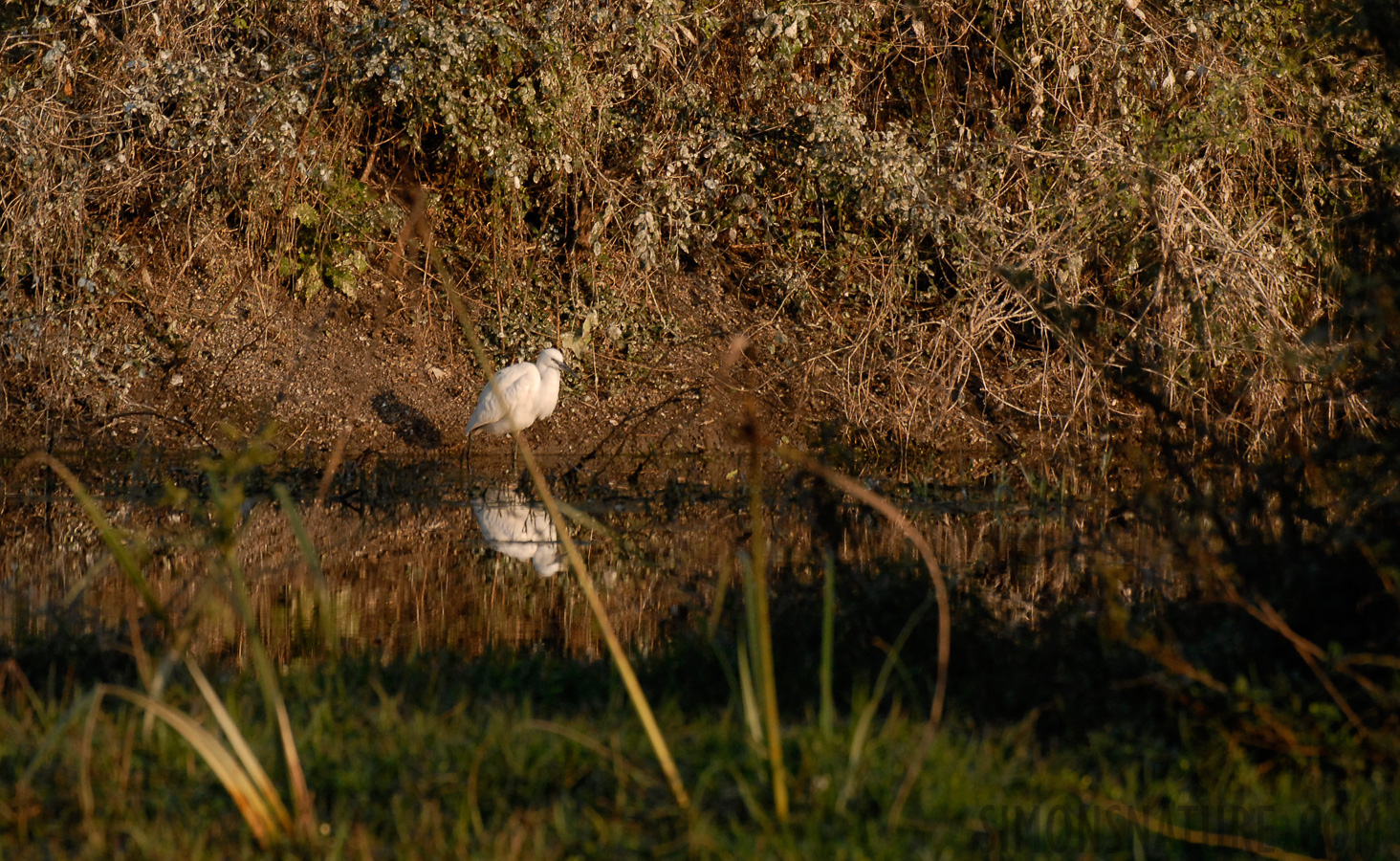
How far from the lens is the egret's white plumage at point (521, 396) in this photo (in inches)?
367

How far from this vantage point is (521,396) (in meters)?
Result: 9.30

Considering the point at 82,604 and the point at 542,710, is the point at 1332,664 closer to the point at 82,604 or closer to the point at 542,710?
the point at 542,710

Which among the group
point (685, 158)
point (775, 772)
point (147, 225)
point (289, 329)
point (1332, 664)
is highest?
point (685, 158)

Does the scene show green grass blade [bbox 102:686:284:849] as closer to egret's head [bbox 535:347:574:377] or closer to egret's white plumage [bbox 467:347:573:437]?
egret's white plumage [bbox 467:347:573:437]

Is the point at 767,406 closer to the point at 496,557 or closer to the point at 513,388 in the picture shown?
the point at 513,388

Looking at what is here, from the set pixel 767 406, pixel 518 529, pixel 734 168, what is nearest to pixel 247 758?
pixel 518 529

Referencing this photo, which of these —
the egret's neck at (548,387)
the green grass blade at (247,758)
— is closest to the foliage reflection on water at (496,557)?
the egret's neck at (548,387)

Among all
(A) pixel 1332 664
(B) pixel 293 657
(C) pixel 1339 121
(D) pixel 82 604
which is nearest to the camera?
(A) pixel 1332 664

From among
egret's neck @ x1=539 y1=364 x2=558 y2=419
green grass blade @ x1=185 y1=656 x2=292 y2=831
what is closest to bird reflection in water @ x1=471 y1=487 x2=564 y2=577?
egret's neck @ x1=539 y1=364 x2=558 y2=419

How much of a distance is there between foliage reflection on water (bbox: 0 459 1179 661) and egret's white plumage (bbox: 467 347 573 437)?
1.67 feet

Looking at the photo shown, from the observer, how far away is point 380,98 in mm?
10398

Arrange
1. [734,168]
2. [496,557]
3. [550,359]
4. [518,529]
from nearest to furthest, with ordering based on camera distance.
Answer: [496,557], [518,529], [550,359], [734,168]

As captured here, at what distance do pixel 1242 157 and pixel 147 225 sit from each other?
28.8ft

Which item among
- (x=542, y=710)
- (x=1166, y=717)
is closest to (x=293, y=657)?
(x=542, y=710)
